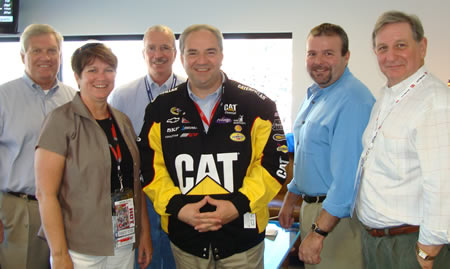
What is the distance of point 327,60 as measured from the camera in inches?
86.0

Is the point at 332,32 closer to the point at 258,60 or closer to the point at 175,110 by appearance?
the point at 175,110

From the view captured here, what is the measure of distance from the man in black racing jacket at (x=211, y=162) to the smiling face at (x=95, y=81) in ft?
0.83

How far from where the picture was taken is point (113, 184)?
1.82 meters

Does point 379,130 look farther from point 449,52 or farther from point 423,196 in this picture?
point 449,52

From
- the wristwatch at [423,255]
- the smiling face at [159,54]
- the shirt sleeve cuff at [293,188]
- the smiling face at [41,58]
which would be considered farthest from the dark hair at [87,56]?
the wristwatch at [423,255]

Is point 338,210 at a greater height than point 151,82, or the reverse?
point 151,82

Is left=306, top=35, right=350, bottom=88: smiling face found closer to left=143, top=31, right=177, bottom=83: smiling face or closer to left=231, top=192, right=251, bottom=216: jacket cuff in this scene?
left=231, top=192, right=251, bottom=216: jacket cuff

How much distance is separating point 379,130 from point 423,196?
346 mm

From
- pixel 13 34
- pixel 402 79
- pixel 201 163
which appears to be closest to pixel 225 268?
pixel 201 163

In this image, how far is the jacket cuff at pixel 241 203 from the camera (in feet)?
5.73

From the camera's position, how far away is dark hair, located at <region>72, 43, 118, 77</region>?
1877 millimetres

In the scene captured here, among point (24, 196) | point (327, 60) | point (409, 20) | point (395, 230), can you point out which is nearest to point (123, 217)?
point (24, 196)

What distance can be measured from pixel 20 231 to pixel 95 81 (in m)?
1.11

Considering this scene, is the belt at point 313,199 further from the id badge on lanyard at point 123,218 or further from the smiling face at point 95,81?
the smiling face at point 95,81
